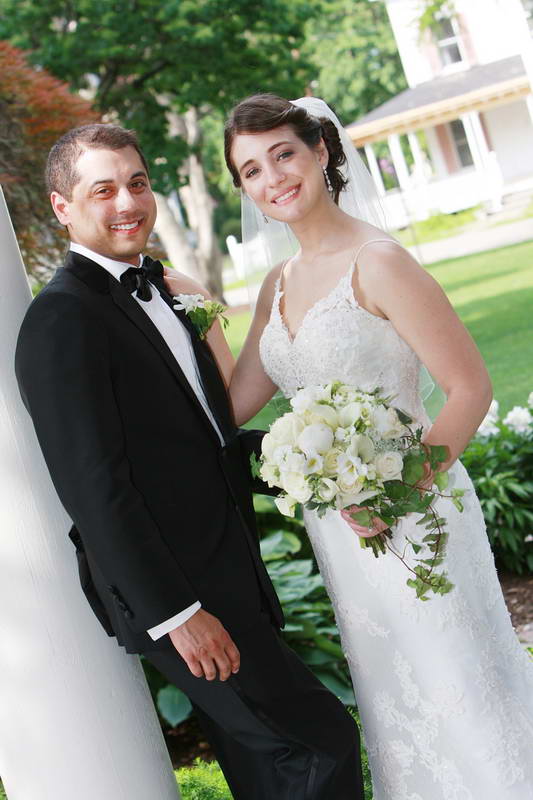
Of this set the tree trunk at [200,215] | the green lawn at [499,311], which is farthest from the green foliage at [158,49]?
the tree trunk at [200,215]

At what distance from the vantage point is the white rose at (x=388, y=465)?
256 centimetres

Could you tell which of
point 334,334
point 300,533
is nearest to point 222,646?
point 334,334

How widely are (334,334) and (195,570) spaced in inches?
32.6

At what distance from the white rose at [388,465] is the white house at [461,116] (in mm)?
23771

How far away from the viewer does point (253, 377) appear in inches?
134

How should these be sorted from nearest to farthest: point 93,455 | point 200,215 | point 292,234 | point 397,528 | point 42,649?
point 93,455 → point 42,649 → point 397,528 → point 292,234 → point 200,215

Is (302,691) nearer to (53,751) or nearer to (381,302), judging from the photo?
(53,751)

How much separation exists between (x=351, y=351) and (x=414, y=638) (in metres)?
0.90

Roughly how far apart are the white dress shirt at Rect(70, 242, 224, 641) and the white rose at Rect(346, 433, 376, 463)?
1.67 feet

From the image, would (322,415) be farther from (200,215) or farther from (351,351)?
(200,215)

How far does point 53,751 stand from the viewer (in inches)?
109

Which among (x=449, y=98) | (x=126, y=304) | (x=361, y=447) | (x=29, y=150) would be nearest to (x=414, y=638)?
(x=361, y=447)

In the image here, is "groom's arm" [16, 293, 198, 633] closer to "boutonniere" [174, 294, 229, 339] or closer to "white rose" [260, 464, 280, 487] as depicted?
"white rose" [260, 464, 280, 487]

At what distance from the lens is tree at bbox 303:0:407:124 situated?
4038 centimetres
